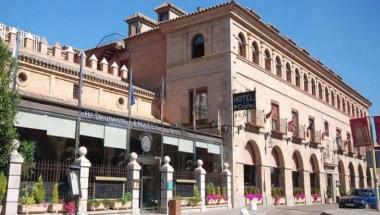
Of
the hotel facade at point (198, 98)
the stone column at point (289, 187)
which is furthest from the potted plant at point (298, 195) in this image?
the stone column at point (289, 187)

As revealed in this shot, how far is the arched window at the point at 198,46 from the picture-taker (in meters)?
28.2

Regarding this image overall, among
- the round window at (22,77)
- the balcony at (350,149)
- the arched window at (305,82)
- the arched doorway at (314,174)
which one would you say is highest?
the arched window at (305,82)

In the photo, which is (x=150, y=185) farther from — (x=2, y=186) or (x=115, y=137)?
(x=2, y=186)

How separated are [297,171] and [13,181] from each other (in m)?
25.0

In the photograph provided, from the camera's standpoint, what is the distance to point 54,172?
16391mm

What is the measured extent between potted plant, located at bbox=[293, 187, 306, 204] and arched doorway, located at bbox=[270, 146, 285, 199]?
2.01m

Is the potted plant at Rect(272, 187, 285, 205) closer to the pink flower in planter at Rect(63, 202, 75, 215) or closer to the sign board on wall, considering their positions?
the sign board on wall

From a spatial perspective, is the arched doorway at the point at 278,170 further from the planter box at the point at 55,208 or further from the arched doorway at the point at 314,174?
the planter box at the point at 55,208

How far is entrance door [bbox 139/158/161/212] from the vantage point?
20.2 metres

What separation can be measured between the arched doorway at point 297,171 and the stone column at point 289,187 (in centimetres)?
200

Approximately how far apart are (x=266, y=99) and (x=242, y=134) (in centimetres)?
481

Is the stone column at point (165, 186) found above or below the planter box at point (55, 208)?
above

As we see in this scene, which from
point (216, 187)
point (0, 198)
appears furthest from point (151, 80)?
point (0, 198)

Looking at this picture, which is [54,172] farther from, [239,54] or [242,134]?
[239,54]
